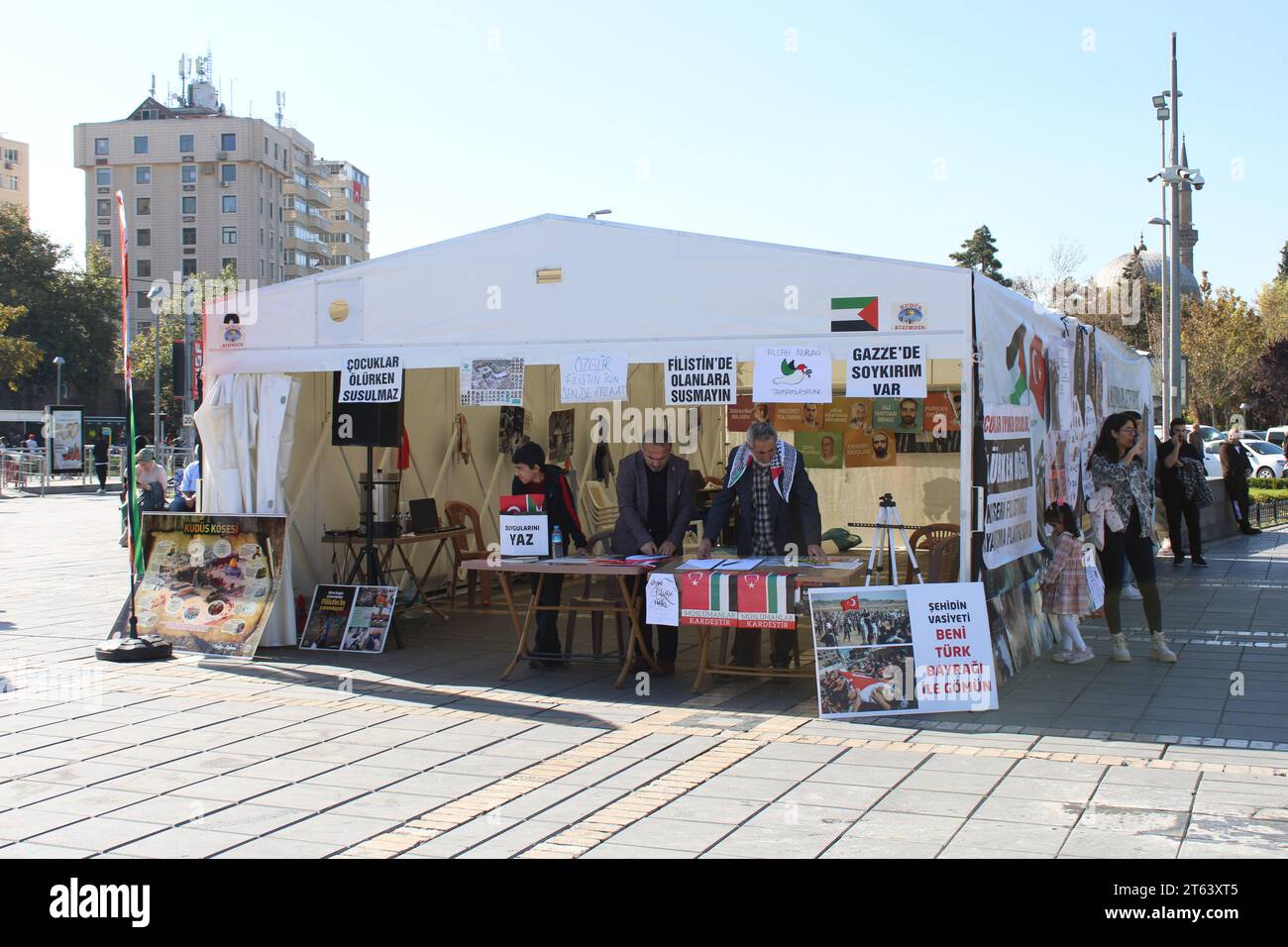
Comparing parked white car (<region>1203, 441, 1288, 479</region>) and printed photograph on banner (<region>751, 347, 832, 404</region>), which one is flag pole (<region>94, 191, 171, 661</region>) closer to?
printed photograph on banner (<region>751, 347, 832, 404</region>)

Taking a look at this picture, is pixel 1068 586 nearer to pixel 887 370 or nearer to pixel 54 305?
pixel 887 370

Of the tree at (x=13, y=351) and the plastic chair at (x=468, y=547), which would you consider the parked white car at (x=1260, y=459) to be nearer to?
the plastic chair at (x=468, y=547)

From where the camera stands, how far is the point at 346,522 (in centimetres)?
1155

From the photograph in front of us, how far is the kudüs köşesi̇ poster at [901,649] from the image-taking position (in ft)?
24.1

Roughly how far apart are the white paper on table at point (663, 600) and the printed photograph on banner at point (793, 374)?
1.31 meters

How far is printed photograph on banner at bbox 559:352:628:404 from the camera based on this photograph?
28.1 ft

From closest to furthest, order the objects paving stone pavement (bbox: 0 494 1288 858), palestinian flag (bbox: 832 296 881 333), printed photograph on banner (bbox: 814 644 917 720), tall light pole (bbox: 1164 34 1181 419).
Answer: paving stone pavement (bbox: 0 494 1288 858)
printed photograph on banner (bbox: 814 644 917 720)
palestinian flag (bbox: 832 296 881 333)
tall light pole (bbox: 1164 34 1181 419)

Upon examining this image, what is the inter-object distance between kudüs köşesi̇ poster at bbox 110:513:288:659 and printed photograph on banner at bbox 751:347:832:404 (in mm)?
3851

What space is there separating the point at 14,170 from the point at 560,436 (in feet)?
370

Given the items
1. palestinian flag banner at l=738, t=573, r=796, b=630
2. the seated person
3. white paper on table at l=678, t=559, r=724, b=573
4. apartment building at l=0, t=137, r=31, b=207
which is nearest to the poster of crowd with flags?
palestinian flag banner at l=738, t=573, r=796, b=630

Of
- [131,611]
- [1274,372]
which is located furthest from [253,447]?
[1274,372]
